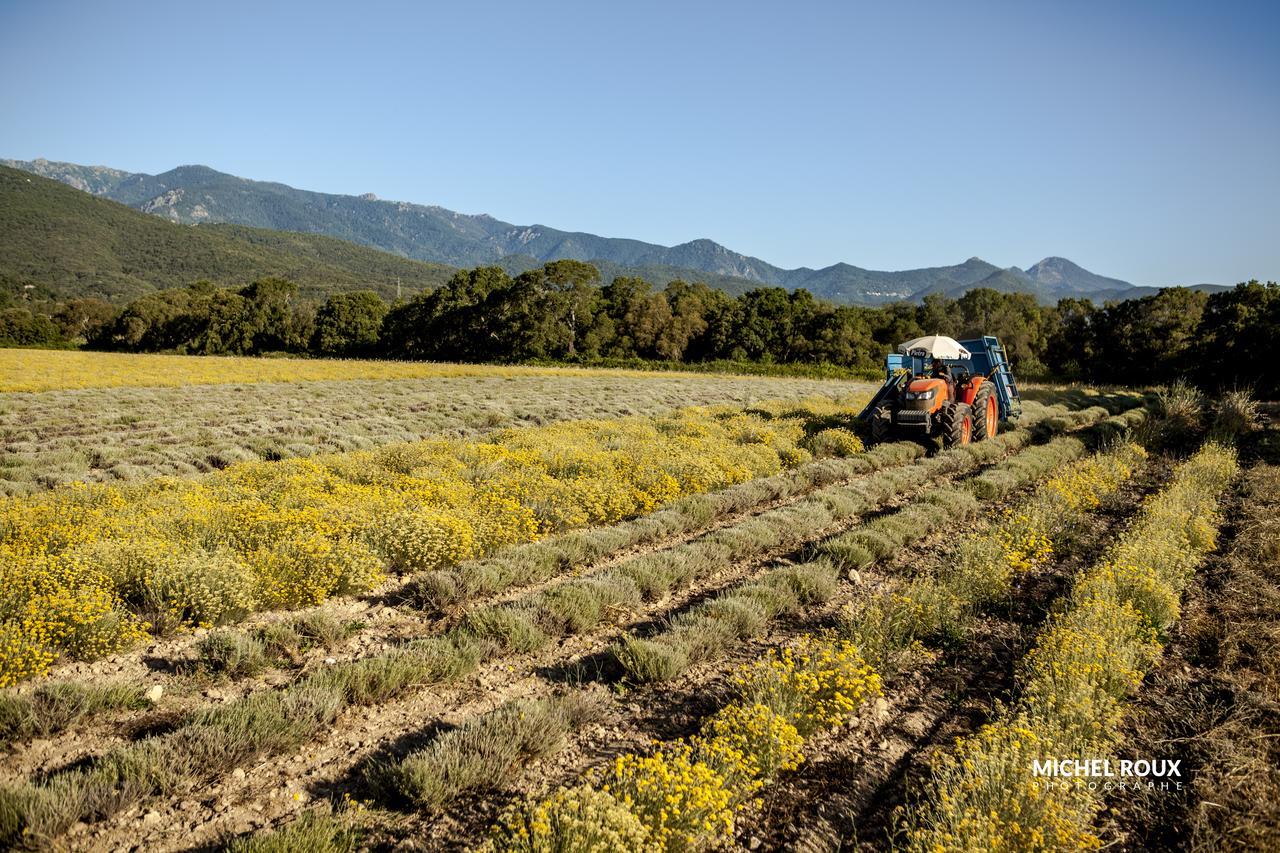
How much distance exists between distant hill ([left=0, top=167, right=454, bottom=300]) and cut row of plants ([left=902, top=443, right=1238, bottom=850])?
15150cm

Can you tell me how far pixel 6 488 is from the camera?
1005 cm

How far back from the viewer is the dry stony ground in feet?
41.0

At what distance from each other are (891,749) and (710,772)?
5.53 ft

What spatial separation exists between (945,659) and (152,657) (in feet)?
23.4

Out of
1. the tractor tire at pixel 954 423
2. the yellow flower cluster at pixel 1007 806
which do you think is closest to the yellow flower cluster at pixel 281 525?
the tractor tire at pixel 954 423

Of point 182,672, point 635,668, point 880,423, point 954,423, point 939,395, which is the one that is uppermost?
point 939,395

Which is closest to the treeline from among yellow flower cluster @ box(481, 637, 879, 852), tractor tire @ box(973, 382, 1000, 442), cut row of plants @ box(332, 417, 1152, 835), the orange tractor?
the orange tractor

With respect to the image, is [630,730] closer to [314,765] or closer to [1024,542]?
[314,765]

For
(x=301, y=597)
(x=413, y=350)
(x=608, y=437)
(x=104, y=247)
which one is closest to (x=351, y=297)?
(x=413, y=350)

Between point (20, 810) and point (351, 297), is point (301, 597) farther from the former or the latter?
point (351, 297)

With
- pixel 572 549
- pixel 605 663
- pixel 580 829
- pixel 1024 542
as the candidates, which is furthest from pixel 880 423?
pixel 580 829

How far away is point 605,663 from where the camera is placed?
17.9 ft

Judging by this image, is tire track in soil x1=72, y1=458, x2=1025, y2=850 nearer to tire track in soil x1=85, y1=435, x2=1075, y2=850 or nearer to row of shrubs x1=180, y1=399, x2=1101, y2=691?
tire track in soil x1=85, y1=435, x2=1075, y2=850

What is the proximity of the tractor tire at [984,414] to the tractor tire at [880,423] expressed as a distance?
85.7 inches
